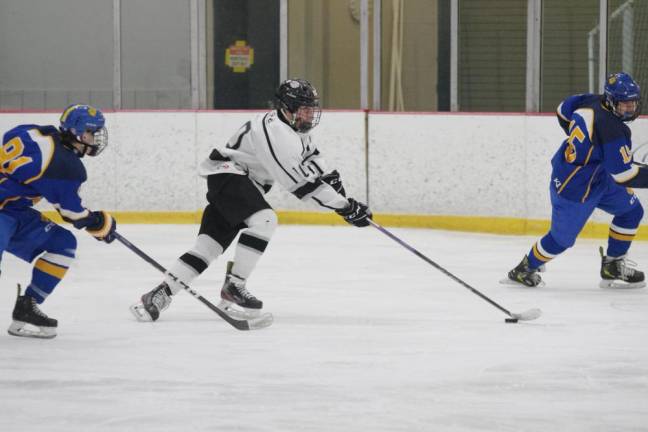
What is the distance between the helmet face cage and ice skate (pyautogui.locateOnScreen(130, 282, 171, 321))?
2.62 ft

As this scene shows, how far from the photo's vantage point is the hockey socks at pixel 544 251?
5574 millimetres

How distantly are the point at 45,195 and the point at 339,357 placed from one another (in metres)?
1.12

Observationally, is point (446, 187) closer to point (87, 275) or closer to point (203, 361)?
point (87, 275)

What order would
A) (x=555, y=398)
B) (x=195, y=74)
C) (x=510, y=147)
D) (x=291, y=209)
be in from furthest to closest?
(x=195, y=74) < (x=291, y=209) < (x=510, y=147) < (x=555, y=398)

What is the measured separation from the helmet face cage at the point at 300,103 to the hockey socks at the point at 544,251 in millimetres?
1531

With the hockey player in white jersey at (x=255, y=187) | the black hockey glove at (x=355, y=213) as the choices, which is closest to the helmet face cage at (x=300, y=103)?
the hockey player in white jersey at (x=255, y=187)

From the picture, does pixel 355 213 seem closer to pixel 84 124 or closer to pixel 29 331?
pixel 84 124

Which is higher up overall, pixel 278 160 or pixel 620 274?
pixel 278 160

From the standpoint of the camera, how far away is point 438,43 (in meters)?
9.40

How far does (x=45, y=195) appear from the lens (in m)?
4.06

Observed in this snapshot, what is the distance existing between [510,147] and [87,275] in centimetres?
320

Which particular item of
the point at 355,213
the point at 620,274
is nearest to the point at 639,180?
the point at 620,274

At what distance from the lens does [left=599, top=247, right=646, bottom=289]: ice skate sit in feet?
18.6

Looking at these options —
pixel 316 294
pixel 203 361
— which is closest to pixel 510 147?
pixel 316 294
